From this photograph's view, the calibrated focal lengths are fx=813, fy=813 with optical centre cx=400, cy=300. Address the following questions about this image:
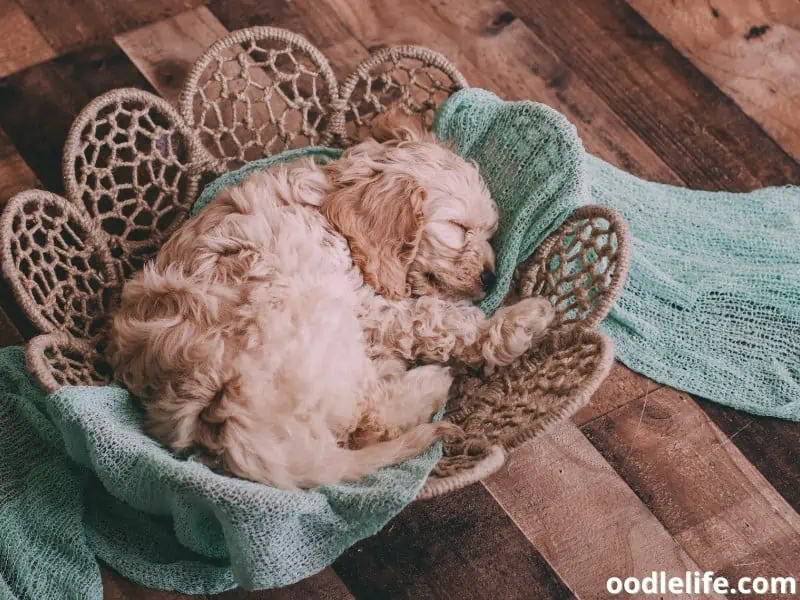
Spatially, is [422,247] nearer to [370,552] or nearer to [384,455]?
[384,455]

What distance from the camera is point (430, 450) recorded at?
1815 mm

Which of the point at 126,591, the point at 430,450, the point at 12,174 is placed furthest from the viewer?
the point at 12,174

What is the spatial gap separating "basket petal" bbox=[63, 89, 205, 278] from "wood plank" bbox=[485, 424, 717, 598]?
1175mm

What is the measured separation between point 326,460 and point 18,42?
208 cm

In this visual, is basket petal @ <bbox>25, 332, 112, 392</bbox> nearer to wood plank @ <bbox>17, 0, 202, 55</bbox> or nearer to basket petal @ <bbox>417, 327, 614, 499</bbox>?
basket petal @ <bbox>417, 327, 614, 499</bbox>

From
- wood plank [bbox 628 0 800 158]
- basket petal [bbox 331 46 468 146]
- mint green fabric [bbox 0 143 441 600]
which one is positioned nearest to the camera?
mint green fabric [bbox 0 143 441 600]

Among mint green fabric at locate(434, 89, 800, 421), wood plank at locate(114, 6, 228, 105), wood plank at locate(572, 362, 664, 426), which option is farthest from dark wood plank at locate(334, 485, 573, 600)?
wood plank at locate(114, 6, 228, 105)

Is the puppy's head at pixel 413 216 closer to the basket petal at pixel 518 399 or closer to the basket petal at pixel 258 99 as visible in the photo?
the basket petal at pixel 518 399

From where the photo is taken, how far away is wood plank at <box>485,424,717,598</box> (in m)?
2.03

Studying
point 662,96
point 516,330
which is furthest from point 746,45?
point 516,330

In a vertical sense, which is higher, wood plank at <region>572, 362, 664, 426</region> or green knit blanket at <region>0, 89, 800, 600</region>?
green knit blanket at <region>0, 89, 800, 600</region>

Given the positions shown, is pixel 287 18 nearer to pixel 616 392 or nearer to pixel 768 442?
pixel 616 392

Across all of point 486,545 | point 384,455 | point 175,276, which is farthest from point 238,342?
point 486,545

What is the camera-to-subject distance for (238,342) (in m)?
1.75
